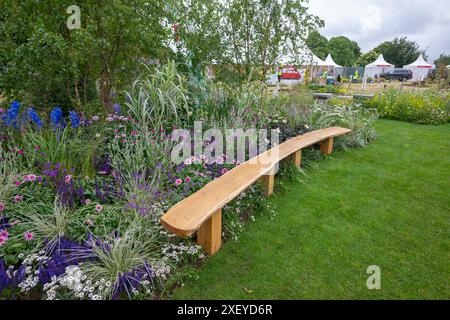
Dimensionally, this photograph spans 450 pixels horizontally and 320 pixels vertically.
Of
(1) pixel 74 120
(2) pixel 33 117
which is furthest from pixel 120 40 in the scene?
(2) pixel 33 117

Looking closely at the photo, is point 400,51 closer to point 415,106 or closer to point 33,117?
point 415,106

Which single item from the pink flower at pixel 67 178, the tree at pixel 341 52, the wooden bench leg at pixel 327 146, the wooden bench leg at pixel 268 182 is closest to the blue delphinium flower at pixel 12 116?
the pink flower at pixel 67 178

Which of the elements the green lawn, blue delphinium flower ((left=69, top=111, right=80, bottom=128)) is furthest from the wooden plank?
blue delphinium flower ((left=69, top=111, right=80, bottom=128))

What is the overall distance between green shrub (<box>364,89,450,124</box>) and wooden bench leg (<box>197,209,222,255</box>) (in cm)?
712

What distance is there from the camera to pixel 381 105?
7727mm

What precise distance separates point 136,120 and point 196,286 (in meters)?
2.09

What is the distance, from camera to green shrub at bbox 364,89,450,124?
6.84m

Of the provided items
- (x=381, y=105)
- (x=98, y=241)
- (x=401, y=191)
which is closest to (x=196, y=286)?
(x=98, y=241)

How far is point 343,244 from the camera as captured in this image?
2111mm

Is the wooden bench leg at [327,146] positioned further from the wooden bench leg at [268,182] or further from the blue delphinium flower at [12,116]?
the blue delphinium flower at [12,116]

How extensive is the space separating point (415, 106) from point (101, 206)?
26.5 feet

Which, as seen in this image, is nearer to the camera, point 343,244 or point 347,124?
point 343,244

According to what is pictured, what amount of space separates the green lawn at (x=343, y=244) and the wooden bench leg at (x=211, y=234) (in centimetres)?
9
